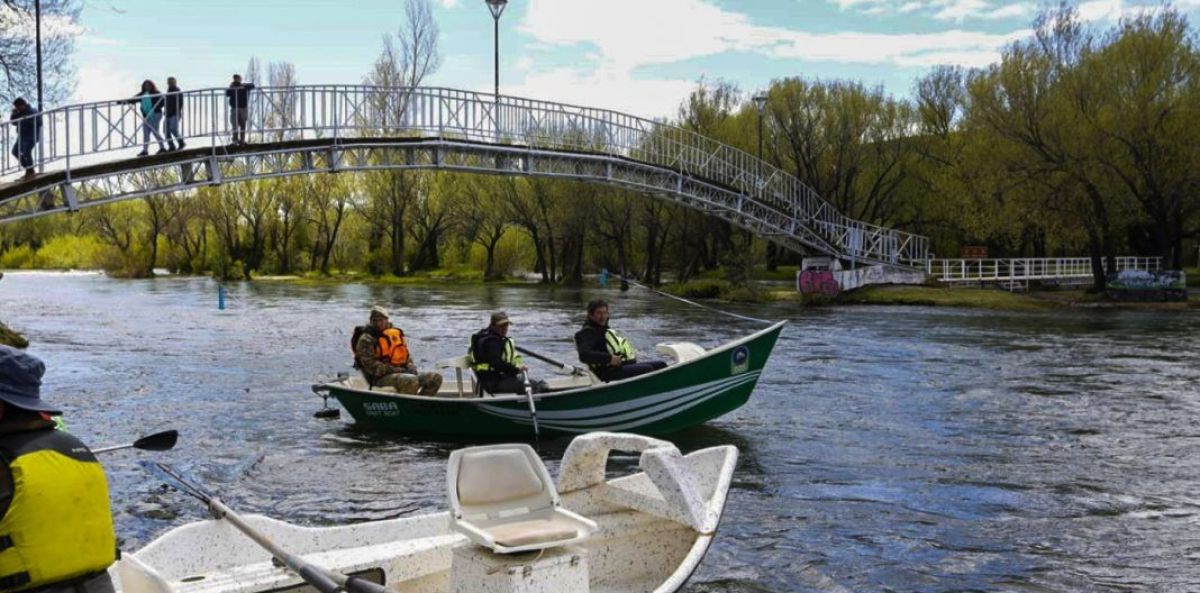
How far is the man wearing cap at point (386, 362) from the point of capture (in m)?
14.5

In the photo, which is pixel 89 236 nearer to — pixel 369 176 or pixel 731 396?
pixel 369 176

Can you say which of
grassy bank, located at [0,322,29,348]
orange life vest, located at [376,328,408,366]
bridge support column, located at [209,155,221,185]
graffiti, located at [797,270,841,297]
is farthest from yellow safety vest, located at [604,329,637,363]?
graffiti, located at [797,270,841,297]

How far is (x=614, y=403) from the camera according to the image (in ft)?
43.0

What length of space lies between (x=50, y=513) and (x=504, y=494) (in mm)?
3326

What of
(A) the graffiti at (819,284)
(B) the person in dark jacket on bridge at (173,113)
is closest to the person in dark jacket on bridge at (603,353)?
(B) the person in dark jacket on bridge at (173,113)

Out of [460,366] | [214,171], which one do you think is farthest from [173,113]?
[460,366]

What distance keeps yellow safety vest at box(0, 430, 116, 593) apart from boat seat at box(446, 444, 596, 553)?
2.61 m

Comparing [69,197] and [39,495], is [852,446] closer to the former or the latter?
[39,495]

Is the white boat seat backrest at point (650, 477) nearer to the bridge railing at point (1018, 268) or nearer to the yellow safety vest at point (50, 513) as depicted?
the yellow safety vest at point (50, 513)

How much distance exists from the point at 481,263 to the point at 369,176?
9709 mm

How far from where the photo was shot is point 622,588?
7152mm

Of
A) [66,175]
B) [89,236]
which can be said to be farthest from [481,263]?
[66,175]

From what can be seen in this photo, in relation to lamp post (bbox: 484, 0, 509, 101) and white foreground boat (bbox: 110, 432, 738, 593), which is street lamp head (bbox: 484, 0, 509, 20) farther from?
white foreground boat (bbox: 110, 432, 738, 593)

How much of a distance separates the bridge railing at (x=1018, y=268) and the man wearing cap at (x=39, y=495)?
46.2 m
